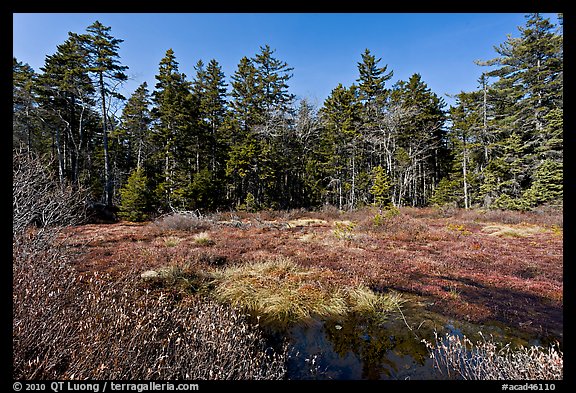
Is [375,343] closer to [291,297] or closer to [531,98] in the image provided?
[291,297]

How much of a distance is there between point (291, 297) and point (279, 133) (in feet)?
82.6

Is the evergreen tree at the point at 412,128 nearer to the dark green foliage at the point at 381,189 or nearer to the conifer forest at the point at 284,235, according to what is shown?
the conifer forest at the point at 284,235

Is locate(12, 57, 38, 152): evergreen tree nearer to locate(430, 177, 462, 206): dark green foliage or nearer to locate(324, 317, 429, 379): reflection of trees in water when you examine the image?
locate(324, 317, 429, 379): reflection of trees in water

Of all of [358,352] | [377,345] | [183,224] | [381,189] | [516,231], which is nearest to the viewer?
[358,352]

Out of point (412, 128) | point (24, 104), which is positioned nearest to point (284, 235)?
point (412, 128)

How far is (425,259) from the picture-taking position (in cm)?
896

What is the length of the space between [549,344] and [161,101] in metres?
29.4

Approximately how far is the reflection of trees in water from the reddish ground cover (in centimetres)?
161

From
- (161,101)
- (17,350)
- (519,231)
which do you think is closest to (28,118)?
(161,101)

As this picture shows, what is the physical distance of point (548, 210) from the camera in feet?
62.7

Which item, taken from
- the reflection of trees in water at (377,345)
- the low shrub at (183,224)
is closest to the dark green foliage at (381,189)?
the low shrub at (183,224)

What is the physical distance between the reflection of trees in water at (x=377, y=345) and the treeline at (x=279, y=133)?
19.1m

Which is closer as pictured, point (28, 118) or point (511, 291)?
point (511, 291)
